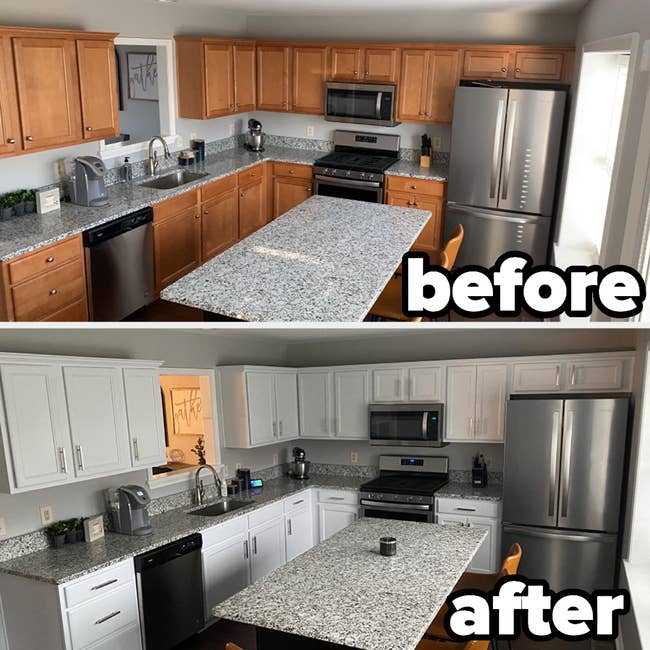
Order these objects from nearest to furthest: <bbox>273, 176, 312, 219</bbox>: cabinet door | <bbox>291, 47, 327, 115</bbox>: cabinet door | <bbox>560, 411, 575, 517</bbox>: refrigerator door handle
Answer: <bbox>560, 411, 575, 517</bbox>: refrigerator door handle < <bbox>291, 47, 327, 115</bbox>: cabinet door < <bbox>273, 176, 312, 219</bbox>: cabinet door

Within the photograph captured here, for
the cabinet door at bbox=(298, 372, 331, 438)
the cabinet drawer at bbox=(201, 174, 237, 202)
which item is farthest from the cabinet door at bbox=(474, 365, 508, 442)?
the cabinet drawer at bbox=(201, 174, 237, 202)

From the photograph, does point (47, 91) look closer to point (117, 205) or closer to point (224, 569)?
point (117, 205)

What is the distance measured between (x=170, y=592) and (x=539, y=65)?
527 centimetres

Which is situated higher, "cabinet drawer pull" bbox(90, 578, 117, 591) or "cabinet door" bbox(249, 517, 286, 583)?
"cabinet drawer pull" bbox(90, 578, 117, 591)

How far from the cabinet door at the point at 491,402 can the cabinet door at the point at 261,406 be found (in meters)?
1.70

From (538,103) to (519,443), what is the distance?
2.87 metres

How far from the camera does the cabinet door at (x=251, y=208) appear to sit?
6.67m

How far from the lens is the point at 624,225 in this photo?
2.69m

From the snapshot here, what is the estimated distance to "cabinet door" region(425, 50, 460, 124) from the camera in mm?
6258

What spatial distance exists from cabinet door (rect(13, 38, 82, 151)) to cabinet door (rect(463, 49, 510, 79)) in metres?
3.49

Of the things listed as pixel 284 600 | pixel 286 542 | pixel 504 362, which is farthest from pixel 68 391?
pixel 504 362

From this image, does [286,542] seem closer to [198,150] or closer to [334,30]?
[198,150]

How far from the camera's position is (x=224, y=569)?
4.42 m

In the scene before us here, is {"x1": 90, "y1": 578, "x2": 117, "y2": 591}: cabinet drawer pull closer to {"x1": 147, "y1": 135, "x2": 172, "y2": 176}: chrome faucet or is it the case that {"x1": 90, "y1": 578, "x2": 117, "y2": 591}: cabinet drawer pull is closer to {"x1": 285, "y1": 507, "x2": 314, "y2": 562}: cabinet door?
{"x1": 285, "y1": 507, "x2": 314, "y2": 562}: cabinet door
